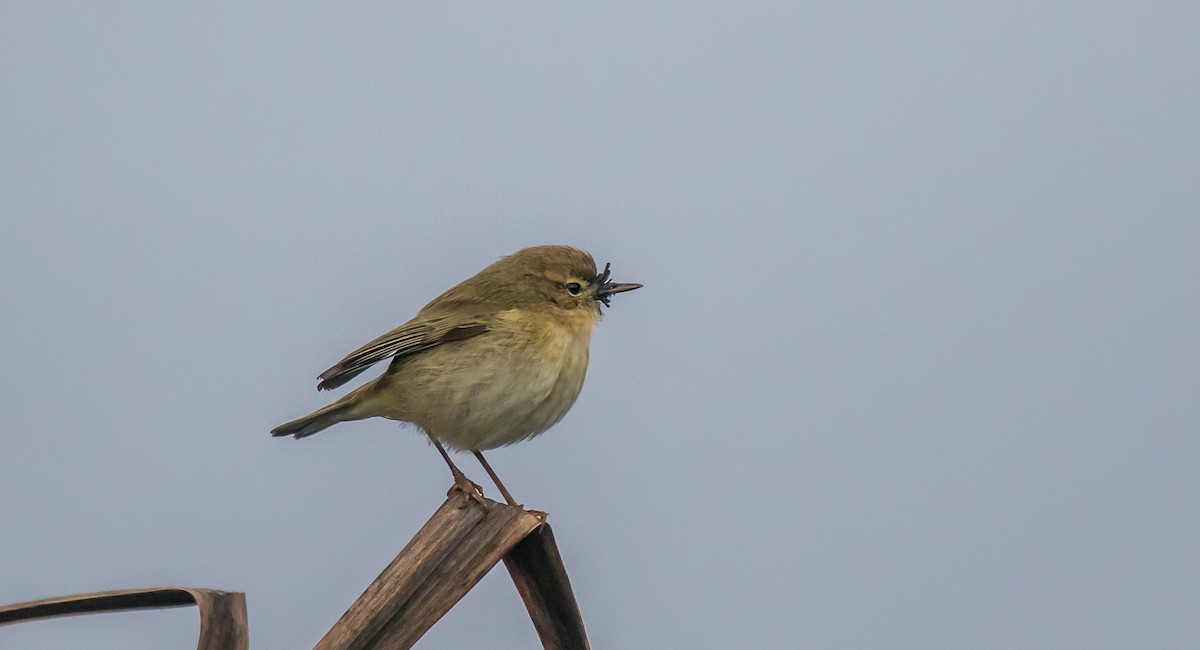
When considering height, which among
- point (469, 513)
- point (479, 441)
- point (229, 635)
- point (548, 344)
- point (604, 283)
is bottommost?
point (229, 635)

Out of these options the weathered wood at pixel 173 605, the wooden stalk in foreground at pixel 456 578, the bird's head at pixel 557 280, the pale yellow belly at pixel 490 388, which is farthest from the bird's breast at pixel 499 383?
the weathered wood at pixel 173 605

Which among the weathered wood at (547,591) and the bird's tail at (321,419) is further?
the bird's tail at (321,419)

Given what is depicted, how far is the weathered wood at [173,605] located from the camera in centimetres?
289

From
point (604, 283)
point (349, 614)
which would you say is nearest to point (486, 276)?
point (604, 283)

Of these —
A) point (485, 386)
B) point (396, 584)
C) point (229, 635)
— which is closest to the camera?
point (229, 635)

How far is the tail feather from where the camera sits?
4.89 meters

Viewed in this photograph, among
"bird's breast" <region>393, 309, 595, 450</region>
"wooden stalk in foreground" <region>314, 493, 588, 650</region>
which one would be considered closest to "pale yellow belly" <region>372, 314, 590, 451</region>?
"bird's breast" <region>393, 309, 595, 450</region>

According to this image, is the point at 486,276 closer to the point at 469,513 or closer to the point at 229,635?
the point at 469,513

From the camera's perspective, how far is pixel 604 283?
5211 mm

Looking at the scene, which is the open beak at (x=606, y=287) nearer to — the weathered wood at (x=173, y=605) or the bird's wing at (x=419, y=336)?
the bird's wing at (x=419, y=336)

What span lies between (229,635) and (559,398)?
196 centimetres

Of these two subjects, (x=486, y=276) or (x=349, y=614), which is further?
(x=486, y=276)

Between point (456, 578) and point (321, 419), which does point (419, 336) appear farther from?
point (456, 578)

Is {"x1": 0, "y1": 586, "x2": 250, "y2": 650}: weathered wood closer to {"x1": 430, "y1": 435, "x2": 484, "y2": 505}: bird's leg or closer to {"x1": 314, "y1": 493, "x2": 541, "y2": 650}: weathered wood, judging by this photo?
{"x1": 314, "y1": 493, "x2": 541, "y2": 650}: weathered wood
